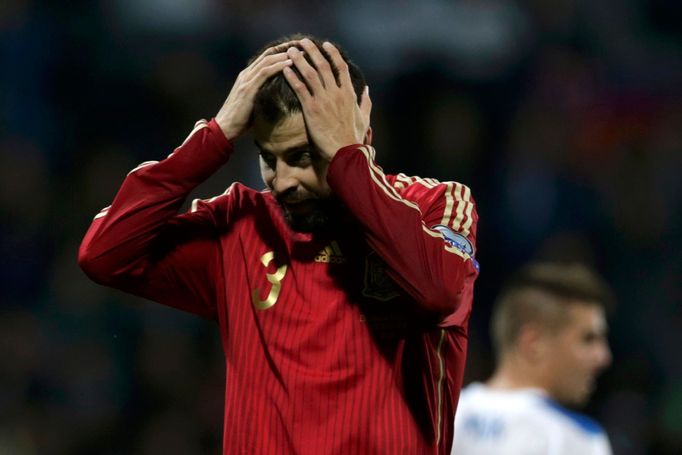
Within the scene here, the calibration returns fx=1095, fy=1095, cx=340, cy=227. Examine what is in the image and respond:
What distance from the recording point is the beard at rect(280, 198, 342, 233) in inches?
103

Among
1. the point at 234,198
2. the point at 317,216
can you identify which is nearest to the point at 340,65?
the point at 317,216

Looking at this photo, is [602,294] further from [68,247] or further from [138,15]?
[138,15]

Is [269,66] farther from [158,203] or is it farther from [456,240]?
[456,240]

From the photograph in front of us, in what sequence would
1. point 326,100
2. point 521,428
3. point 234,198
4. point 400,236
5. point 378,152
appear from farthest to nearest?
point 378,152, point 521,428, point 234,198, point 326,100, point 400,236

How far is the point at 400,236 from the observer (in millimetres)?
2365

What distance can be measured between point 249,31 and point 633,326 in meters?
3.33

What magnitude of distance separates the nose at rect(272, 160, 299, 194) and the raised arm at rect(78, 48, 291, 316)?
15 centimetres

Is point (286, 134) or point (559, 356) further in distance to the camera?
point (559, 356)

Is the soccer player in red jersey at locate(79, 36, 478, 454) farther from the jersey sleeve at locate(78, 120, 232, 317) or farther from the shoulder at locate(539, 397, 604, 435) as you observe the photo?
the shoulder at locate(539, 397, 604, 435)

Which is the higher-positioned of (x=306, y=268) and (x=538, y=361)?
(x=306, y=268)

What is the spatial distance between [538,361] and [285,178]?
2807mm

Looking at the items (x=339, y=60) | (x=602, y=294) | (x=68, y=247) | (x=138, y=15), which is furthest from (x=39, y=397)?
(x=339, y=60)

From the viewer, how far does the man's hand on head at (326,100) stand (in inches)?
97.5

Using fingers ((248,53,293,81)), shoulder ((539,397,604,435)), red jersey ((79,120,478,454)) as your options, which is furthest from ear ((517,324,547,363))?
fingers ((248,53,293,81))
